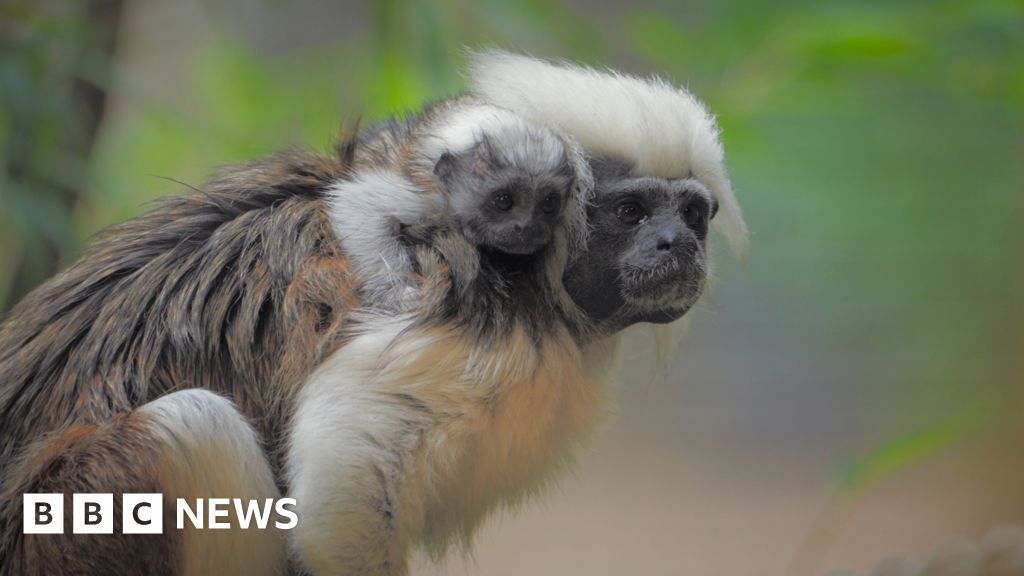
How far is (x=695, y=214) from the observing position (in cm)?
276

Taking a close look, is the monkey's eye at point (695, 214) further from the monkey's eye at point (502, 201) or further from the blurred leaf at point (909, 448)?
the blurred leaf at point (909, 448)

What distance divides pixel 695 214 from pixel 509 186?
520 mm

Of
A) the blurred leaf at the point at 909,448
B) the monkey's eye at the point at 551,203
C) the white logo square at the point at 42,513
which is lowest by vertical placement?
the white logo square at the point at 42,513

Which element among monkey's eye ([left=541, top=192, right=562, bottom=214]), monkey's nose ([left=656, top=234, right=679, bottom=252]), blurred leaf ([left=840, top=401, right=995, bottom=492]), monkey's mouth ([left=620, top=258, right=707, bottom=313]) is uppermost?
monkey's eye ([left=541, top=192, right=562, bottom=214])

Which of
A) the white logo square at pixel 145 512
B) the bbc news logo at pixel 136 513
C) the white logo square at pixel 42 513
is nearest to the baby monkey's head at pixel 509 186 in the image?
the bbc news logo at pixel 136 513

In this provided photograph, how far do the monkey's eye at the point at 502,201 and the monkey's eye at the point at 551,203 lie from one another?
0.23ft

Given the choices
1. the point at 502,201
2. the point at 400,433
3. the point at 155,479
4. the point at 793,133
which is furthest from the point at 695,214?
the point at 793,133

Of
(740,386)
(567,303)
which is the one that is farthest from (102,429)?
(740,386)

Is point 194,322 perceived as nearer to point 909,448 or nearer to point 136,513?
point 136,513

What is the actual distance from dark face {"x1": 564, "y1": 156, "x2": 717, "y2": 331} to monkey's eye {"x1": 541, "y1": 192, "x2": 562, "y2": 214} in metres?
0.14

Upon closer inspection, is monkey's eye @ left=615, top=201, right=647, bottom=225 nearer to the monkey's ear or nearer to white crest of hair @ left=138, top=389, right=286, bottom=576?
the monkey's ear

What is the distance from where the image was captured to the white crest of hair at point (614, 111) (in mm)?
2727

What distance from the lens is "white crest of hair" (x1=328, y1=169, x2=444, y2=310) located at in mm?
2523

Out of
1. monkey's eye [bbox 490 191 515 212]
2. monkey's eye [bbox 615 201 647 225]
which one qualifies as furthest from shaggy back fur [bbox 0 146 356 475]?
monkey's eye [bbox 615 201 647 225]
